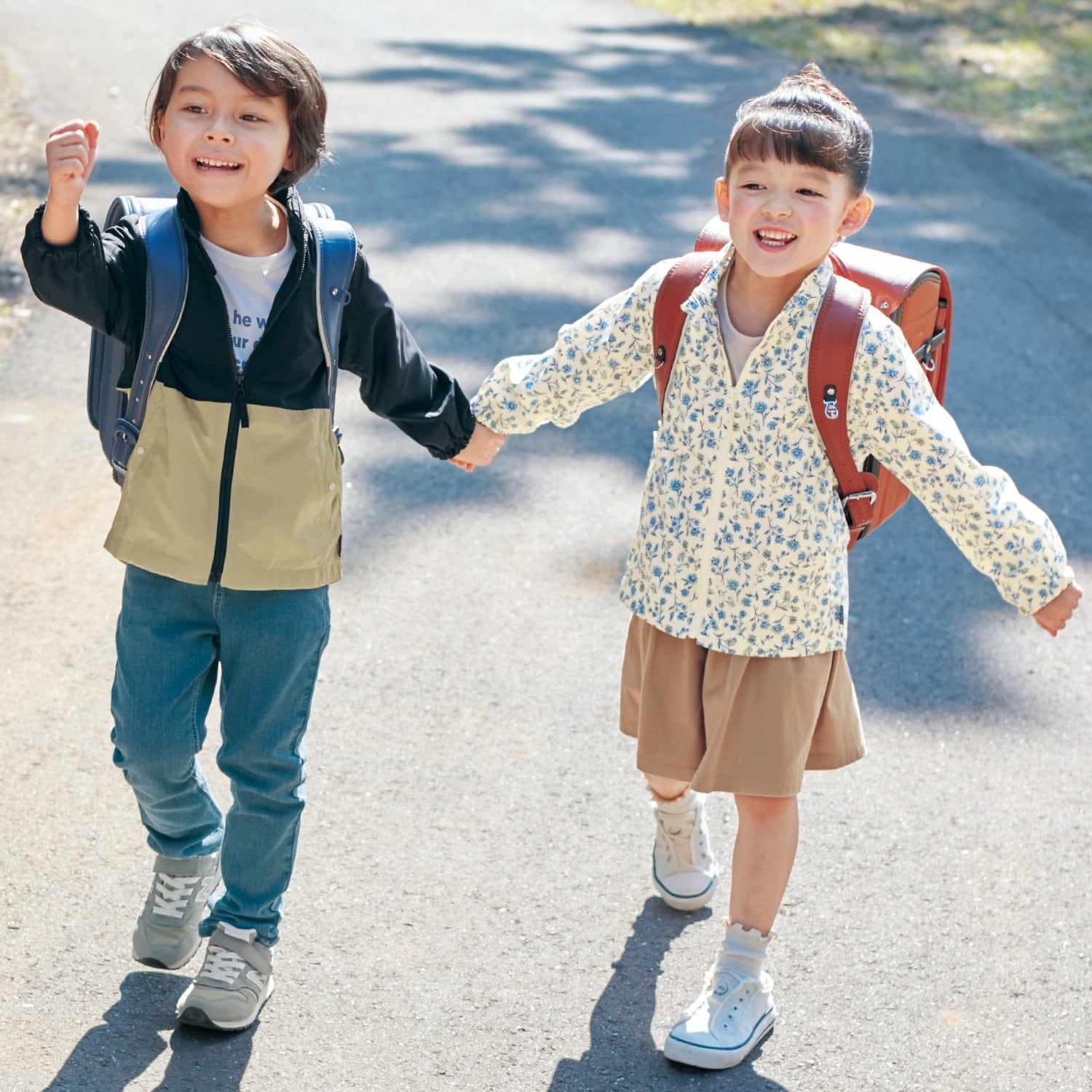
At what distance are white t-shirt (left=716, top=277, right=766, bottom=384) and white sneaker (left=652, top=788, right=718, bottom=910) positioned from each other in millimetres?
909

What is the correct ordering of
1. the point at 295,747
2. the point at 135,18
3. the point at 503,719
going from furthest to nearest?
the point at 135,18 < the point at 503,719 < the point at 295,747

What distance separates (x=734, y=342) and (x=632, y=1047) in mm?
1258

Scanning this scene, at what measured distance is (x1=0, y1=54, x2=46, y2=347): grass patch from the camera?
6.00 m

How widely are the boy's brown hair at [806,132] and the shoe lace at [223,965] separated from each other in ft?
5.24

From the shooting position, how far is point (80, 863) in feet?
9.70

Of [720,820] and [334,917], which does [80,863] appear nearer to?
[334,917]

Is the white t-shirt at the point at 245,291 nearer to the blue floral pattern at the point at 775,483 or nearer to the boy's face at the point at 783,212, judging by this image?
the blue floral pattern at the point at 775,483

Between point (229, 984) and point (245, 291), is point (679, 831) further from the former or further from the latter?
point (245, 291)

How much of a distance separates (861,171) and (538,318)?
12.1ft

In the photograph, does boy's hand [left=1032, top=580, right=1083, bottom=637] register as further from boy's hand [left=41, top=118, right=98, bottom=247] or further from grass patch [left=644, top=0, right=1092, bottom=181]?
grass patch [left=644, top=0, right=1092, bottom=181]

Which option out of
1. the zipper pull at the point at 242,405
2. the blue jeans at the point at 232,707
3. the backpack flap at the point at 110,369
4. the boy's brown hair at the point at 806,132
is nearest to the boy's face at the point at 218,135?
the backpack flap at the point at 110,369

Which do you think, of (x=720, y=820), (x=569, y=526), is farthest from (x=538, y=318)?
(x=720, y=820)

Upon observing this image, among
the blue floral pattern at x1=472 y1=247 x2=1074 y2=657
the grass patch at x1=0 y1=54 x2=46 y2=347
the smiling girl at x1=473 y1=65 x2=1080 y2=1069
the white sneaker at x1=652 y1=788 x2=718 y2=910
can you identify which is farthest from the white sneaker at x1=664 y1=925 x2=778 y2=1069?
the grass patch at x1=0 y1=54 x2=46 y2=347

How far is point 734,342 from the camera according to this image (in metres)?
2.49
